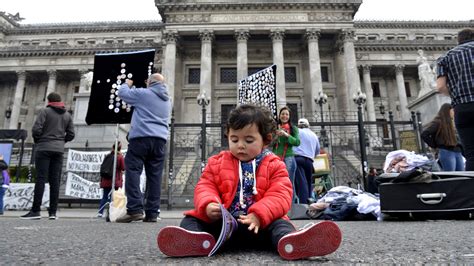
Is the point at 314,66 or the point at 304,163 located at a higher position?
the point at 314,66

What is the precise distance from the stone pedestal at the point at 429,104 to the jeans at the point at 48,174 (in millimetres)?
11730

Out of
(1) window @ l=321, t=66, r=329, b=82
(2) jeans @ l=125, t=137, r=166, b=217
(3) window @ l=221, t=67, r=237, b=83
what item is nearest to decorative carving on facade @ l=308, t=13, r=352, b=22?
(1) window @ l=321, t=66, r=329, b=82

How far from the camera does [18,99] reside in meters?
34.0

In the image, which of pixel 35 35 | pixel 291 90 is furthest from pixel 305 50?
pixel 35 35

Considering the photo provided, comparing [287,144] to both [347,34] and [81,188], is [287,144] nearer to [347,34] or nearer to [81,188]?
[81,188]

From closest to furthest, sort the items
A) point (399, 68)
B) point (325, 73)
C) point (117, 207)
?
1. point (117, 207)
2. point (325, 73)
3. point (399, 68)

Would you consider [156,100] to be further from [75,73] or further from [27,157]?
[75,73]

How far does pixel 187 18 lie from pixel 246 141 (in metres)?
28.6

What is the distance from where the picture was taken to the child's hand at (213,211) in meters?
1.70

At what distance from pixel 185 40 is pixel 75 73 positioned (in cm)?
1467

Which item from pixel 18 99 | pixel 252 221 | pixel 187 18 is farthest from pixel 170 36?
pixel 252 221

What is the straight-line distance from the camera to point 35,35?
43.3 m

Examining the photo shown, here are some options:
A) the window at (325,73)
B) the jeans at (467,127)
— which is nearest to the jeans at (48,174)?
the jeans at (467,127)

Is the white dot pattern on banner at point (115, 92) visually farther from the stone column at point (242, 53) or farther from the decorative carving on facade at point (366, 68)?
the decorative carving on facade at point (366, 68)
